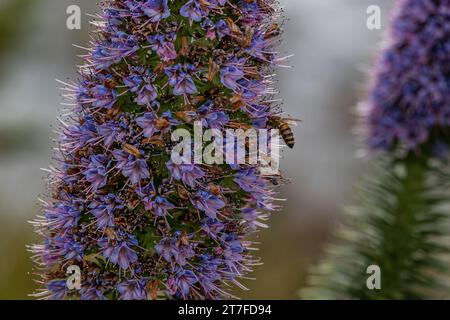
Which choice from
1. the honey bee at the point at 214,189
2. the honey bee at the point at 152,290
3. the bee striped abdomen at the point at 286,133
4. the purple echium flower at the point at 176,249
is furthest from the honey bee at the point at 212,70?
the honey bee at the point at 152,290

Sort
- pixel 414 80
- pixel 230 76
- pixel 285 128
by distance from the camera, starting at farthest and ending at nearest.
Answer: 1. pixel 414 80
2. pixel 285 128
3. pixel 230 76

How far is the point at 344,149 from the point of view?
26.3m

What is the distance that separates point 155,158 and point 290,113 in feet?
59.3

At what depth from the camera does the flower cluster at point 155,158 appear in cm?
561

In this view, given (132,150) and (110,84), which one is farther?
(110,84)

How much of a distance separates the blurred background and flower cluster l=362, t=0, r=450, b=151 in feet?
2.04

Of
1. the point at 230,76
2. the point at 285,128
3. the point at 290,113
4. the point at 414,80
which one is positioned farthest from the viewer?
the point at 290,113

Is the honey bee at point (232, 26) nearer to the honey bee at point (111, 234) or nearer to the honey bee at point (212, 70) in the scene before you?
the honey bee at point (212, 70)

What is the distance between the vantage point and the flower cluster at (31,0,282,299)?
5.61m

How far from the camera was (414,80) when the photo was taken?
8.88 m

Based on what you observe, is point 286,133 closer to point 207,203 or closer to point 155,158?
point 207,203

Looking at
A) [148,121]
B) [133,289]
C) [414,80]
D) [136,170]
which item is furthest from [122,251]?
[414,80]

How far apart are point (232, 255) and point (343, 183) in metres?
20.1

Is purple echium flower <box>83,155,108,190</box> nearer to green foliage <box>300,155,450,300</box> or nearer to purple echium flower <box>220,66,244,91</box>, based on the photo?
purple echium flower <box>220,66,244,91</box>
